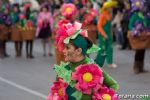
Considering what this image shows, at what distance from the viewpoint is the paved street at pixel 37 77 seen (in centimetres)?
1174

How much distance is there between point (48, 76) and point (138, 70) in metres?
2.31

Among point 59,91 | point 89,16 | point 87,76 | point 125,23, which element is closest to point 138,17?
point 89,16

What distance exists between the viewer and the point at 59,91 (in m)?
5.70

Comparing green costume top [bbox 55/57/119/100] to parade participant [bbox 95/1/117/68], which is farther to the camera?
parade participant [bbox 95/1/117/68]

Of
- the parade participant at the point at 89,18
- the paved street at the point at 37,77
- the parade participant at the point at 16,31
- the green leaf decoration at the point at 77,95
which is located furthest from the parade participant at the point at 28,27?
the green leaf decoration at the point at 77,95

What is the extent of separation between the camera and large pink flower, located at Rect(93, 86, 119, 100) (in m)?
5.52

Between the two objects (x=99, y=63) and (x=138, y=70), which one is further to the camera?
(x=138, y=70)

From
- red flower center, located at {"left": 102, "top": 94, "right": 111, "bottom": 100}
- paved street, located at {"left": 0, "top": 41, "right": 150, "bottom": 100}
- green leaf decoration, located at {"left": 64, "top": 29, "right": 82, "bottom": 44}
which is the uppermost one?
green leaf decoration, located at {"left": 64, "top": 29, "right": 82, "bottom": 44}

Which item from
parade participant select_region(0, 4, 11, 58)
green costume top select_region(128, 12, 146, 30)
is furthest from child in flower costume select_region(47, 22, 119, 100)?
parade participant select_region(0, 4, 11, 58)

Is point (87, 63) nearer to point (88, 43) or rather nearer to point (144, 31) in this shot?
point (88, 43)

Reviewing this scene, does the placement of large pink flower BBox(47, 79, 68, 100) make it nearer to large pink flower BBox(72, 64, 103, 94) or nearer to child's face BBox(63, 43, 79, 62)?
large pink flower BBox(72, 64, 103, 94)

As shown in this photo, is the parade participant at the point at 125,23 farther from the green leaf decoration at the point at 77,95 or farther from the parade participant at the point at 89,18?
the green leaf decoration at the point at 77,95

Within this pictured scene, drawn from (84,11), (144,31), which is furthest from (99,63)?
(84,11)

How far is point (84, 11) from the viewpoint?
15.9 meters
